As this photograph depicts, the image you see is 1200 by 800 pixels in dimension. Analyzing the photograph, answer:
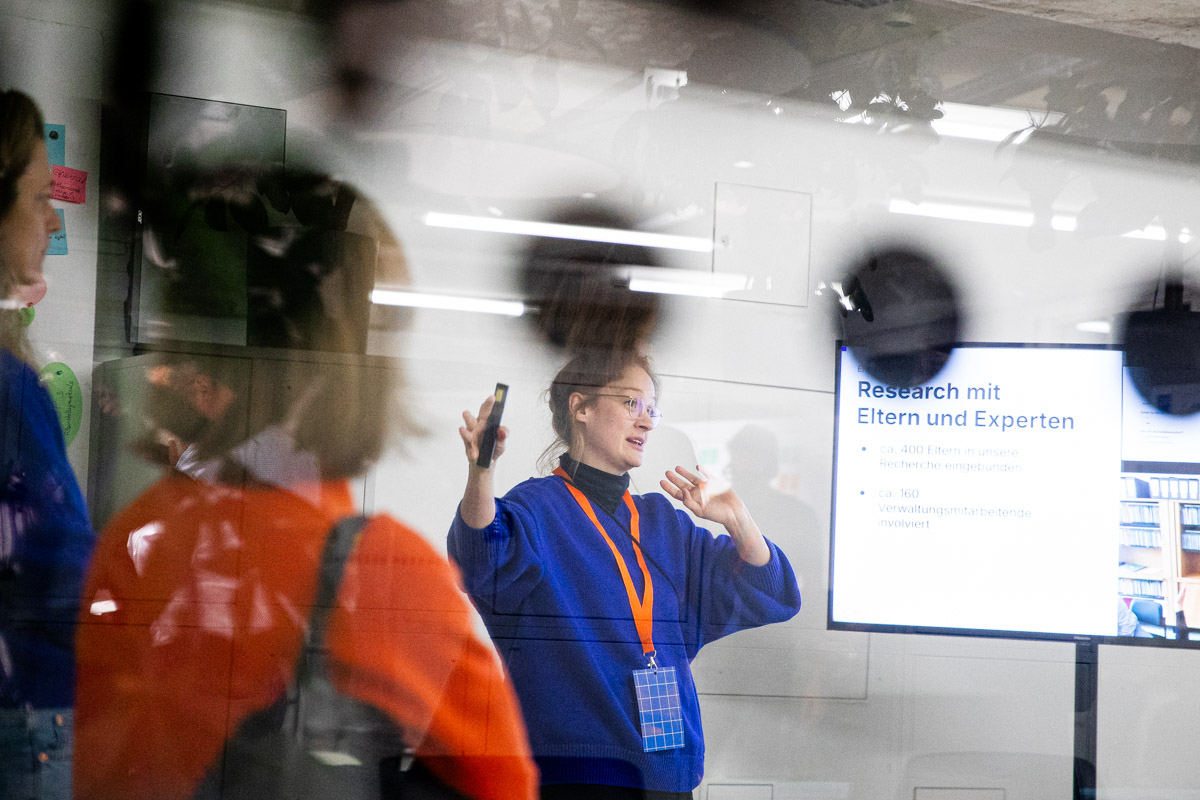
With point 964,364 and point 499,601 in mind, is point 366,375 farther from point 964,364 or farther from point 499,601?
point 964,364

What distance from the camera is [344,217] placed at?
277 centimetres

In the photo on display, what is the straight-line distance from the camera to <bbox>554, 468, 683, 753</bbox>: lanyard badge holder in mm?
2924

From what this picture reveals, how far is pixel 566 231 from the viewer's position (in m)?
2.92

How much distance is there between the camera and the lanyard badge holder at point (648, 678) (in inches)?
115

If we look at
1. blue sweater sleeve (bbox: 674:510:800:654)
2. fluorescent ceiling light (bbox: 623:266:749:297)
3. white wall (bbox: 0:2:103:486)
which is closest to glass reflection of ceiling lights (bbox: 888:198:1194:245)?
fluorescent ceiling light (bbox: 623:266:749:297)

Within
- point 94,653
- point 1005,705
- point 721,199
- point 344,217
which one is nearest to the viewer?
point 94,653

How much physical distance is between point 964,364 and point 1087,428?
1.26 feet

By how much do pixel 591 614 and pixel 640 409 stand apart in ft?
2.00

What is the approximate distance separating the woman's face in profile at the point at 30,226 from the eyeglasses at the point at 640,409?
158cm

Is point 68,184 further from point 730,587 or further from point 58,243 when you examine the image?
point 730,587

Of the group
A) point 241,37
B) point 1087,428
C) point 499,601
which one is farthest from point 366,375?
point 1087,428

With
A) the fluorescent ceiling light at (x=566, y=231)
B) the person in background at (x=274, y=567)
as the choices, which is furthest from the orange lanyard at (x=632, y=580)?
the fluorescent ceiling light at (x=566, y=231)

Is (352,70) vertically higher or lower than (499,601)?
higher

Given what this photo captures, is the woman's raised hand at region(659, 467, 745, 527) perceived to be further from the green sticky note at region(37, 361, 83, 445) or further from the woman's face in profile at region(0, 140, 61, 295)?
the woman's face in profile at region(0, 140, 61, 295)
